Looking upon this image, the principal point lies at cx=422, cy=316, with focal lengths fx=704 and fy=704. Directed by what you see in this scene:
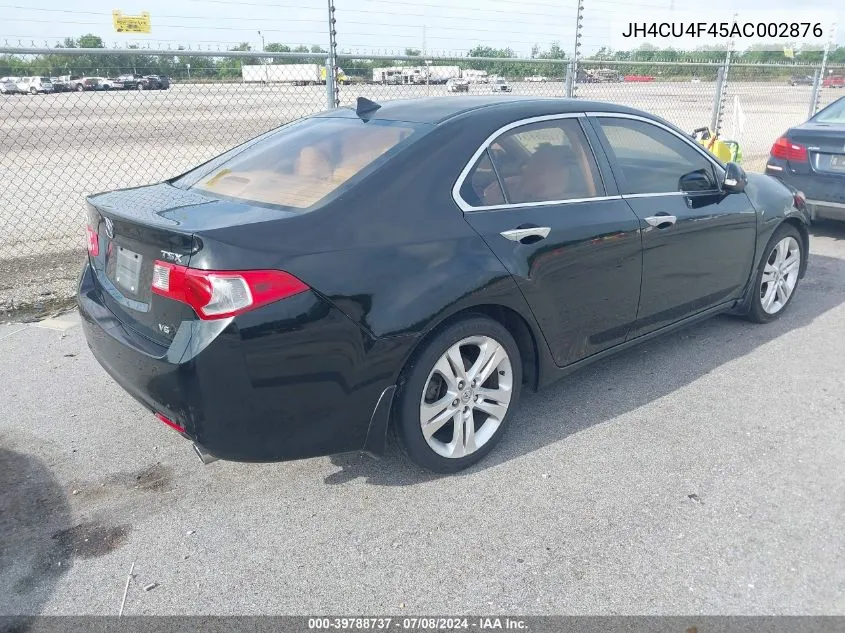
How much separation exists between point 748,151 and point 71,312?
13.1m

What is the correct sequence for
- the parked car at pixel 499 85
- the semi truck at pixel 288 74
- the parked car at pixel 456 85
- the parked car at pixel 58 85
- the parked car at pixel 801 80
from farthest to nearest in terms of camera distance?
the parked car at pixel 801 80, the parked car at pixel 499 85, the parked car at pixel 456 85, the parked car at pixel 58 85, the semi truck at pixel 288 74

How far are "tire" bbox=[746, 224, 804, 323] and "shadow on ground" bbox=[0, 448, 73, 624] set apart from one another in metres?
4.37

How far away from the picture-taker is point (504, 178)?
11.0 ft

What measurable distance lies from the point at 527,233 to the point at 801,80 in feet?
48.5

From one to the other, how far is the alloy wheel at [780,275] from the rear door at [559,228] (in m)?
1.67

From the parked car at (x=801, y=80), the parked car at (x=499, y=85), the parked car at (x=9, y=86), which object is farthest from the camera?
the parked car at (x=801, y=80)

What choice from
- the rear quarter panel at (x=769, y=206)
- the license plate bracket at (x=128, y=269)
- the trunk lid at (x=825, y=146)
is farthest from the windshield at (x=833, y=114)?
the license plate bracket at (x=128, y=269)

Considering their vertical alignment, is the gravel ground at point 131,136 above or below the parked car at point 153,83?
below

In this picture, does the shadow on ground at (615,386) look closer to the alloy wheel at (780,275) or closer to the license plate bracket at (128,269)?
the alloy wheel at (780,275)

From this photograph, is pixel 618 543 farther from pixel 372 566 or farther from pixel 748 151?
pixel 748 151

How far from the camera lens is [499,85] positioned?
9.38 m

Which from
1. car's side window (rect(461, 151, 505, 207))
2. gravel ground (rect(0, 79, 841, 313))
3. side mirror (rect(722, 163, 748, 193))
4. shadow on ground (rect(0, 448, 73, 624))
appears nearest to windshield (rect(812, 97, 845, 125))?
gravel ground (rect(0, 79, 841, 313))

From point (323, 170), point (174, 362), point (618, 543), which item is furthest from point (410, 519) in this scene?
point (323, 170)

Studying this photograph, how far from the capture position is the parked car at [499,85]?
9.19 metres
